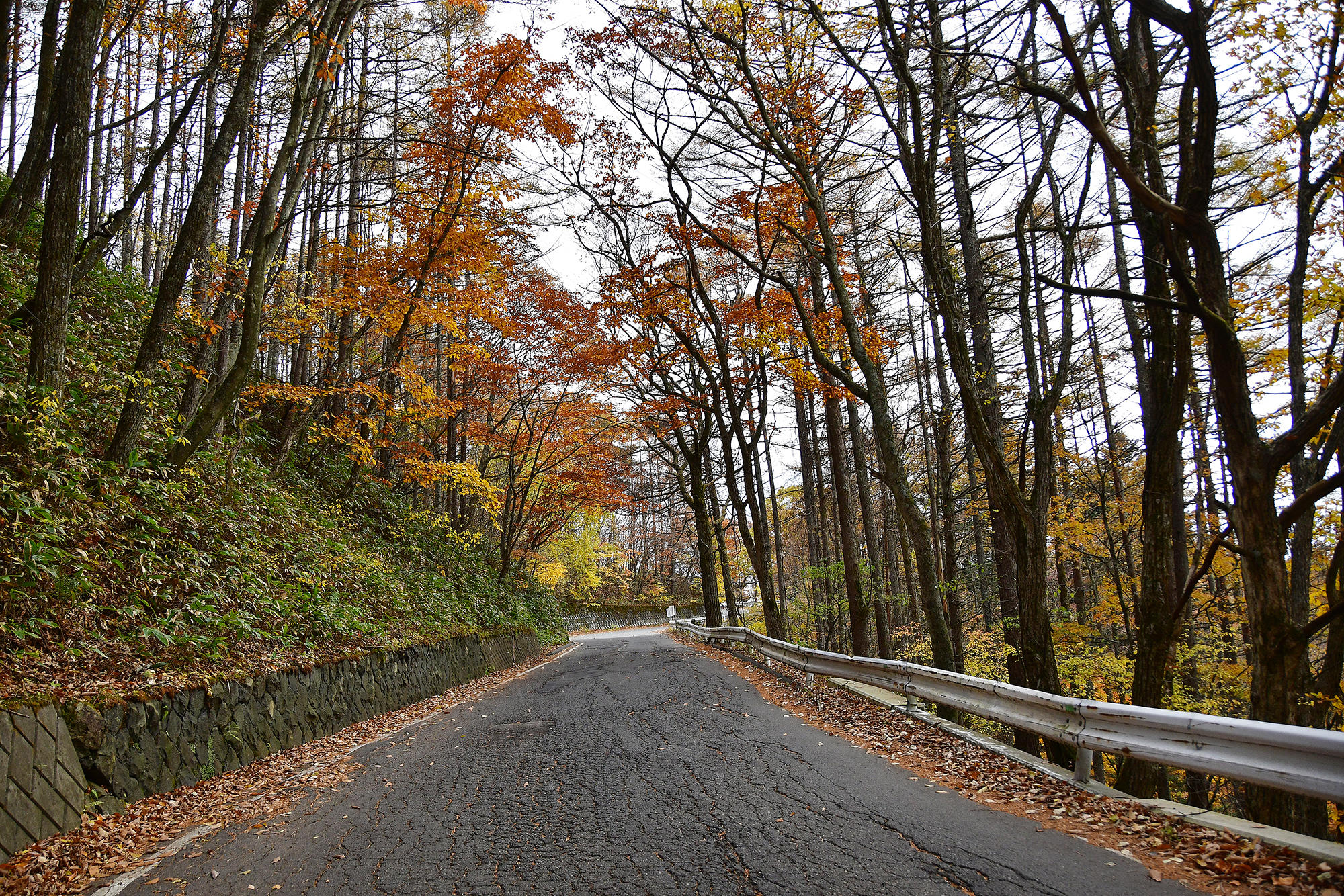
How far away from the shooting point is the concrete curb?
117 inches

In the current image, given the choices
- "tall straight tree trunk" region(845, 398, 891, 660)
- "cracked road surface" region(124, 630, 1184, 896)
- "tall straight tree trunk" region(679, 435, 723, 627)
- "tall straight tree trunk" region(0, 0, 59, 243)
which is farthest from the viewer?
"tall straight tree trunk" region(679, 435, 723, 627)

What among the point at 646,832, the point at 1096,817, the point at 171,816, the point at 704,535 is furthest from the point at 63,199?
the point at 704,535

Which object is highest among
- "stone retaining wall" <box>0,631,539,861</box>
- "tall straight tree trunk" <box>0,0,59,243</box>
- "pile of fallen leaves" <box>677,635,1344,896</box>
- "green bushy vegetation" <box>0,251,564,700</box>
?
"tall straight tree trunk" <box>0,0,59,243</box>

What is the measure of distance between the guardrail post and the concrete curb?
23 millimetres

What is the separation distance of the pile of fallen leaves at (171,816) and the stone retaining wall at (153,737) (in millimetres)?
106

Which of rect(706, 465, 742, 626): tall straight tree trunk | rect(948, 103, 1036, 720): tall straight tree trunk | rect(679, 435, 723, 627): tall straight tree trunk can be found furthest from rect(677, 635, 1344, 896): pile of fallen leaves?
rect(706, 465, 742, 626): tall straight tree trunk

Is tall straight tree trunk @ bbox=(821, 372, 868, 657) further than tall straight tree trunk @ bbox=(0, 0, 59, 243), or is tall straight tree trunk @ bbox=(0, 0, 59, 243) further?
tall straight tree trunk @ bbox=(821, 372, 868, 657)

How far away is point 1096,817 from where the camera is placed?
3928mm

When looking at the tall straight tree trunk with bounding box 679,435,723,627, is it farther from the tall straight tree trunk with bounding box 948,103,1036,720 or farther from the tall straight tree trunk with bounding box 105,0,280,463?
the tall straight tree trunk with bounding box 105,0,280,463

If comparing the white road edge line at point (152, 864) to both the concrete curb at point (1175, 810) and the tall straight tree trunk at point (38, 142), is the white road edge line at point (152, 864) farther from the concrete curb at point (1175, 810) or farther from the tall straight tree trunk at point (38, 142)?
the tall straight tree trunk at point (38, 142)

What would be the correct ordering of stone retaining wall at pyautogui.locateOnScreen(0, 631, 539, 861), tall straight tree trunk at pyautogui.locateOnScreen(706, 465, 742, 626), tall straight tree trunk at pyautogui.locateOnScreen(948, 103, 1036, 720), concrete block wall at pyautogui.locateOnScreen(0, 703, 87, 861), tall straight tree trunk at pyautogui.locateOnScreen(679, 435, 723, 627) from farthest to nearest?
tall straight tree trunk at pyautogui.locateOnScreen(706, 465, 742, 626) < tall straight tree trunk at pyautogui.locateOnScreen(679, 435, 723, 627) < tall straight tree trunk at pyautogui.locateOnScreen(948, 103, 1036, 720) < stone retaining wall at pyautogui.locateOnScreen(0, 631, 539, 861) < concrete block wall at pyautogui.locateOnScreen(0, 703, 87, 861)

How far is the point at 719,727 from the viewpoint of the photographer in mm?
7129

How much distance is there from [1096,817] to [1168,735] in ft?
2.14

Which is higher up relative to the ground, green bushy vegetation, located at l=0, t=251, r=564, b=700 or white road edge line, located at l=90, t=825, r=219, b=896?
green bushy vegetation, located at l=0, t=251, r=564, b=700
